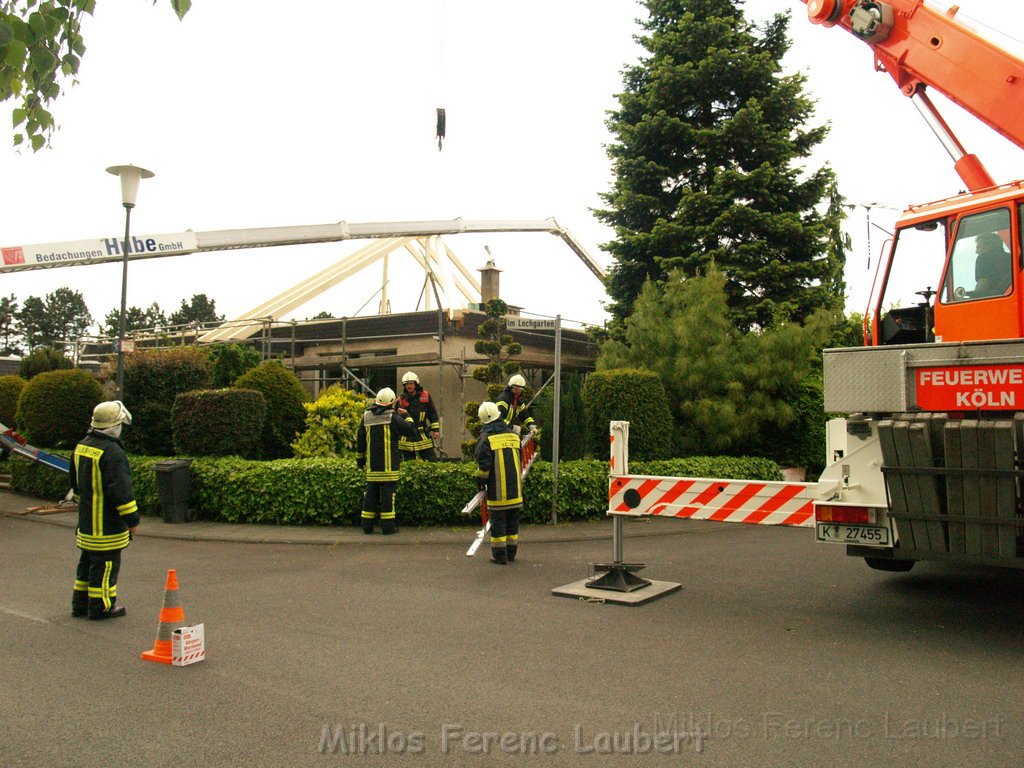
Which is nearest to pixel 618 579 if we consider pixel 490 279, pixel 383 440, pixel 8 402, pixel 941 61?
pixel 383 440

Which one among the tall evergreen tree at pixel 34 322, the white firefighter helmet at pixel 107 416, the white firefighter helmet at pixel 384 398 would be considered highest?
the tall evergreen tree at pixel 34 322

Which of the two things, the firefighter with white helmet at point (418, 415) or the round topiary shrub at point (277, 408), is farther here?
the round topiary shrub at point (277, 408)

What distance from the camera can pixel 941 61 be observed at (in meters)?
9.37

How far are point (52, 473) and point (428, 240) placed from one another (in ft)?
51.2

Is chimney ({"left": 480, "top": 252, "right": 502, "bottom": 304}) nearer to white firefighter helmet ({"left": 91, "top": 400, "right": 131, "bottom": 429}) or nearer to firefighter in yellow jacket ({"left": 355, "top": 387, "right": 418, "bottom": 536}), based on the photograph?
firefighter in yellow jacket ({"left": 355, "top": 387, "right": 418, "bottom": 536})

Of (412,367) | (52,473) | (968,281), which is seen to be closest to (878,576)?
(968,281)

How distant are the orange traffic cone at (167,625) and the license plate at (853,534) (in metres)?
4.83

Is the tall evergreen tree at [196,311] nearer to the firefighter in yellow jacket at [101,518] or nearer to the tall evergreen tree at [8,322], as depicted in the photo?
the tall evergreen tree at [8,322]

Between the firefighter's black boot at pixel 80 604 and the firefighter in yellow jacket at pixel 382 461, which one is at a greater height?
the firefighter in yellow jacket at pixel 382 461

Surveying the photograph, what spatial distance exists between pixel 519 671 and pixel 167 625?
8.06ft

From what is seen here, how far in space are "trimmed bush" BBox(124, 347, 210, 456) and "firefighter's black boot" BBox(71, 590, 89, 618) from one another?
8.95 meters

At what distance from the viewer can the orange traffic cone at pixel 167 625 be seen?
5.75m

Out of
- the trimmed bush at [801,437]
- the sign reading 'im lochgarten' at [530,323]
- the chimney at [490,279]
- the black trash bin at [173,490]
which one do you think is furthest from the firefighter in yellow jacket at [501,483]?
the chimney at [490,279]

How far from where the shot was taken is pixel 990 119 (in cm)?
891
